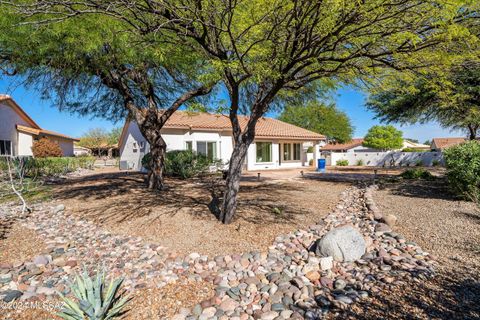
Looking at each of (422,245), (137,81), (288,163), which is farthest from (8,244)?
(288,163)

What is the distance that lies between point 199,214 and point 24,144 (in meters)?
22.7

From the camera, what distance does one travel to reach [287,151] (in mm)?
23516

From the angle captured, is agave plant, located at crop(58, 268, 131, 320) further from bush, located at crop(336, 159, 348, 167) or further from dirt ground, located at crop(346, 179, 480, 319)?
bush, located at crop(336, 159, 348, 167)

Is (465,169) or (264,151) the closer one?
(465,169)

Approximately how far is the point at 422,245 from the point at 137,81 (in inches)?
374

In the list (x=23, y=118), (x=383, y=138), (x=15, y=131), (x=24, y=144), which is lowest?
(x=24, y=144)

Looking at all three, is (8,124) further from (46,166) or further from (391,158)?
(391,158)

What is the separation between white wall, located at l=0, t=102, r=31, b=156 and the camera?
19.8 meters

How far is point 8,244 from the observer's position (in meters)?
5.18

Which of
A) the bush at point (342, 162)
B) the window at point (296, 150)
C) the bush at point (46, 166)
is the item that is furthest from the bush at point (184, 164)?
the bush at point (342, 162)

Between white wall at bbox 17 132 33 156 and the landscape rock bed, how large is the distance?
20.8 metres

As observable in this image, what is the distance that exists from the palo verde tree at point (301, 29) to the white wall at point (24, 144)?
2127cm

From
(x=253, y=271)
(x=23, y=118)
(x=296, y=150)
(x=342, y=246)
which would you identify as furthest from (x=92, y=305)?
(x=23, y=118)

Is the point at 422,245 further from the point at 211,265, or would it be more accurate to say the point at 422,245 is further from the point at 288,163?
the point at 288,163
